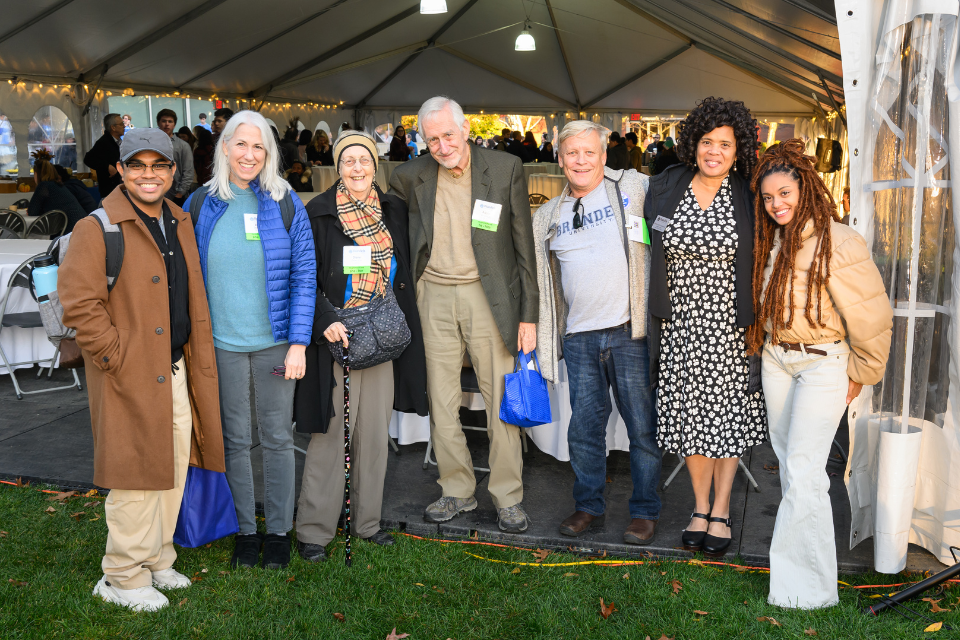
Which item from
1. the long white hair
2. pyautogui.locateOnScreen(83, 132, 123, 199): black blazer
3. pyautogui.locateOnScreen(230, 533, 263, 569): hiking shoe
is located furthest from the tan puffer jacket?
pyautogui.locateOnScreen(83, 132, 123, 199): black blazer

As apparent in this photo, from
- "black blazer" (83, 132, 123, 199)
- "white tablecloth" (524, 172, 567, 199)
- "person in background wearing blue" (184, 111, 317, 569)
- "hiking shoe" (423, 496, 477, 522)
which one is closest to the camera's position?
"person in background wearing blue" (184, 111, 317, 569)

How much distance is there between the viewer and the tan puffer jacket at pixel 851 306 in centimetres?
254

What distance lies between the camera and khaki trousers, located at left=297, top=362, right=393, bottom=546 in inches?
124

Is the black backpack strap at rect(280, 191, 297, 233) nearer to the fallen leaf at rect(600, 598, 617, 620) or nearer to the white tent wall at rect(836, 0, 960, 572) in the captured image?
the fallen leaf at rect(600, 598, 617, 620)

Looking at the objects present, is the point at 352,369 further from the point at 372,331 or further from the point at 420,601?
the point at 420,601

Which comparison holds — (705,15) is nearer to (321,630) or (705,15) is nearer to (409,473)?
(409,473)

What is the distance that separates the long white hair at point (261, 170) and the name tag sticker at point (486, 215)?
757 mm

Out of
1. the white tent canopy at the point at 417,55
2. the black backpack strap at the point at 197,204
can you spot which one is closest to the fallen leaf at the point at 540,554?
the black backpack strap at the point at 197,204

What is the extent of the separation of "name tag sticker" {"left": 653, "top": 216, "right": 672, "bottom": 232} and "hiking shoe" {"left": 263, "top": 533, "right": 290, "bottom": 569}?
6.42ft

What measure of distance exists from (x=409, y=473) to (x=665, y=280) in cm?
187

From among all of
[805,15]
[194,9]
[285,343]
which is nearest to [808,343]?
[285,343]

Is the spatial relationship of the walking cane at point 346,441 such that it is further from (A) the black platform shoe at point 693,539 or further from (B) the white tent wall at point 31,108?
(B) the white tent wall at point 31,108

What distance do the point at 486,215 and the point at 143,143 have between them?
1290 millimetres

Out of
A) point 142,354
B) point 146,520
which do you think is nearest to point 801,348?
point 142,354
